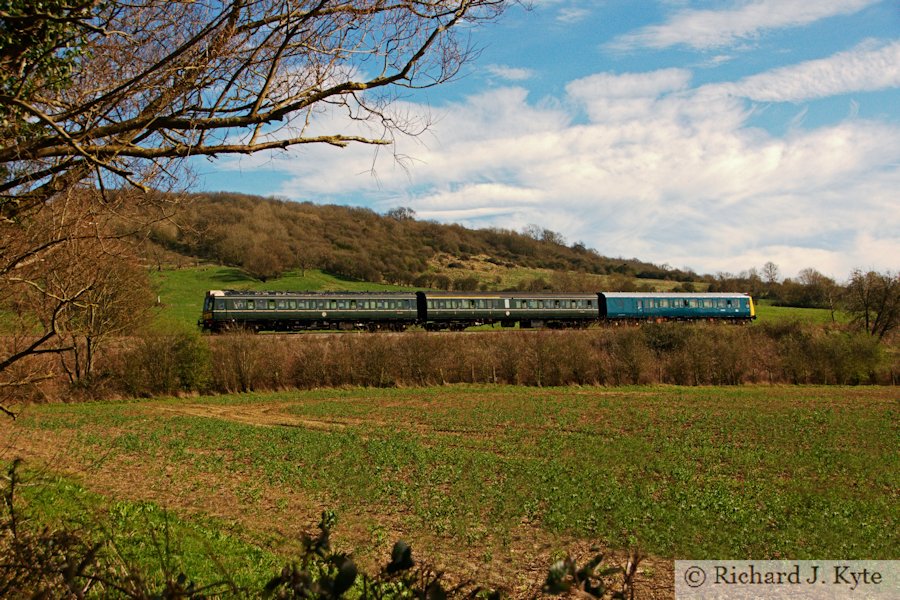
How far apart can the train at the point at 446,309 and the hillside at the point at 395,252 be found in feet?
52.8

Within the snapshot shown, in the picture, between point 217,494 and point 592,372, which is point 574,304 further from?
point 217,494

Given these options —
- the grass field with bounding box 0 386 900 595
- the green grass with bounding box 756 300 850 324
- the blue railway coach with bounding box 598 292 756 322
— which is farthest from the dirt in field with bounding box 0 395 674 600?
the green grass with bounding box 756 300 850 324

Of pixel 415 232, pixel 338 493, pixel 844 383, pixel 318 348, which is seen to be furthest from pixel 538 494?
pixel 415 232

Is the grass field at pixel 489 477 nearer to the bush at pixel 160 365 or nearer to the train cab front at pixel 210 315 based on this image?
the bush at pixel 160 365

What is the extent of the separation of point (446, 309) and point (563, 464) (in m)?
26.3

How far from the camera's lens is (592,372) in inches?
1239

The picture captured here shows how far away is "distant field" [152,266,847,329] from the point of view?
50.7m

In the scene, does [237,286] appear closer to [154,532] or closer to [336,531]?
[336,531]

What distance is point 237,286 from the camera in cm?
5644

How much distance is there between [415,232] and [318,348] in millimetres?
73355

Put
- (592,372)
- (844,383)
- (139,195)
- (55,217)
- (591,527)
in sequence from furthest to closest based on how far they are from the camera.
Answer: (844,383) → (592,372) → (591,527) → (55,217) → (139,195)

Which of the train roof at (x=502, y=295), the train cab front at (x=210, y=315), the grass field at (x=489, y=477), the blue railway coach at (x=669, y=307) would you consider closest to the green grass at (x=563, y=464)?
the grass field at (x=489, y=477)

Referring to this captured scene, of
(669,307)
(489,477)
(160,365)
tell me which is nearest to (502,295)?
(669,307)

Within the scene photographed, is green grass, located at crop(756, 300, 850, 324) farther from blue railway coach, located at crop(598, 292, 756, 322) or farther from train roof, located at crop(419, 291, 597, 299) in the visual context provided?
train roof, located at crop(419, 291, 597, 299)
